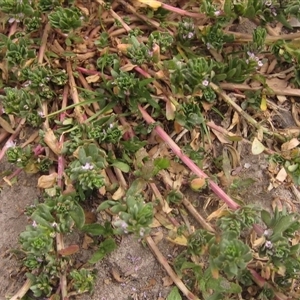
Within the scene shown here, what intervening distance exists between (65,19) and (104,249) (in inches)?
37.0

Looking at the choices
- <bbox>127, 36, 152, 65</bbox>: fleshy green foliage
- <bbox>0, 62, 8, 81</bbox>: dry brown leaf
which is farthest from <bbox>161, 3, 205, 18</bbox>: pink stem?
<bbox>0, 62, 8, 81</bbox>: dry brown leaf

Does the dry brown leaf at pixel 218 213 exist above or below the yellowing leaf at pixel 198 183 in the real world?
below

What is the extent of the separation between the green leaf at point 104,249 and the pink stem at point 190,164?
43 cm

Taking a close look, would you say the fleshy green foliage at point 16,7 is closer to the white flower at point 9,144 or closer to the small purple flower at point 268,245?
the white flower at point 9,144

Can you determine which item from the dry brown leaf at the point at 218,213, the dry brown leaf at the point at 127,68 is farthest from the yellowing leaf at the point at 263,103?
the dry brown leaf at the point at 127,68

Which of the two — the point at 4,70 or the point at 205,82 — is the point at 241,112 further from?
the point at 4,70

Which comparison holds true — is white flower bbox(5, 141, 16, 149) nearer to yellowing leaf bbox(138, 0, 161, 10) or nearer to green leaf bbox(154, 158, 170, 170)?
green leaf bbox(154, 158, 170, 170)

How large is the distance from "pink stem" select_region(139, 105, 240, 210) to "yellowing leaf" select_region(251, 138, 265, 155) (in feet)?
0.75

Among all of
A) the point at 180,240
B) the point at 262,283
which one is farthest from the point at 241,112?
the point at 262,283

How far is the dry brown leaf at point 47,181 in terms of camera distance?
98.5 inches

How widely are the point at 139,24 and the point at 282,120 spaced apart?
79cm

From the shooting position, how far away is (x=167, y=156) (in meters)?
2.69

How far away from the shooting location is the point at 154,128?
103 inches

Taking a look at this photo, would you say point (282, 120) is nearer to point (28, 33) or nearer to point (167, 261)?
point (167, 261)
